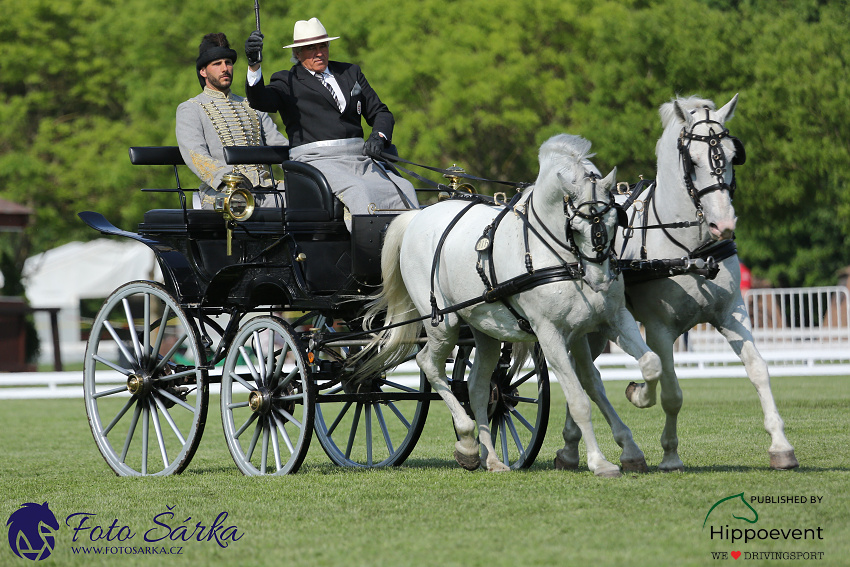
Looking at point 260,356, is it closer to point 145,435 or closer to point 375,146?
point 145,435

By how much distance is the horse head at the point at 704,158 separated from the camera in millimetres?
6734

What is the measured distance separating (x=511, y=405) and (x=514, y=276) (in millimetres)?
1840

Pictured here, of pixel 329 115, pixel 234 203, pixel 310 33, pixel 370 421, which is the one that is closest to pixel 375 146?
pixel 329 115

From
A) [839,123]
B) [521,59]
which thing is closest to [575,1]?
[521,59]

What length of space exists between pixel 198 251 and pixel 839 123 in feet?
57.4

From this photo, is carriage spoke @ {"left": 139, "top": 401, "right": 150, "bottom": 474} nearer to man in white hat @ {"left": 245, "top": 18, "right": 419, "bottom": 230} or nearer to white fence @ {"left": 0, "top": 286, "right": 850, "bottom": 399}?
man in white hat @ {"left": 245, "top": 18, "right": 419, "bottom": 230}

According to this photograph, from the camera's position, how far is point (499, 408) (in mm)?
8492

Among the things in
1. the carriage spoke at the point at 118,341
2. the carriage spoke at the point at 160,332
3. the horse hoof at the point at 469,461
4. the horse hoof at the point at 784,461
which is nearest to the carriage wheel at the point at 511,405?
the horse hoof at the point at 469,461

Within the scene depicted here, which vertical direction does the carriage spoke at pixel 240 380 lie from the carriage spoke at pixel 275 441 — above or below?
above

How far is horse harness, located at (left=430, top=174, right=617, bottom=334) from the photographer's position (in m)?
6.54

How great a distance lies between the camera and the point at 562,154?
263 inches

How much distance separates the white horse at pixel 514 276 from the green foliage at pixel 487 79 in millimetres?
14809

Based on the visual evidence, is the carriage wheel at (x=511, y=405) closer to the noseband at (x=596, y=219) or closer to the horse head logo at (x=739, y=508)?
the noseband at (x=596, y=219)

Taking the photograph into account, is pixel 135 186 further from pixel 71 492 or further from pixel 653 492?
pixel 653 492
